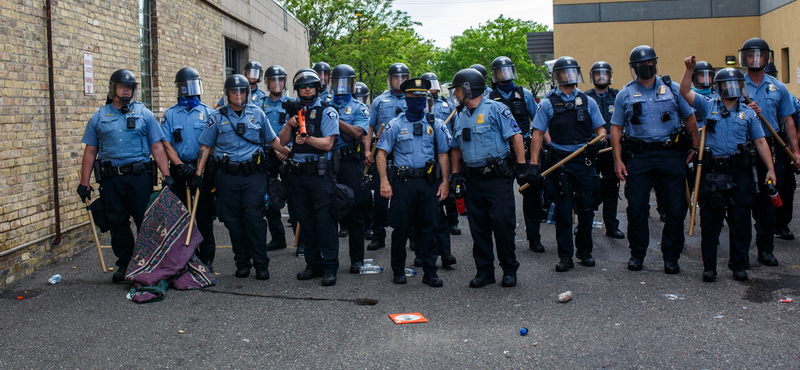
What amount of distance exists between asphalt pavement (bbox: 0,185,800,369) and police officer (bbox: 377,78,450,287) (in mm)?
312

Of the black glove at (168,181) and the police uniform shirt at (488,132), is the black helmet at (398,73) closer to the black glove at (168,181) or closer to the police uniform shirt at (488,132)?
the police uniform shirt at (488,132)

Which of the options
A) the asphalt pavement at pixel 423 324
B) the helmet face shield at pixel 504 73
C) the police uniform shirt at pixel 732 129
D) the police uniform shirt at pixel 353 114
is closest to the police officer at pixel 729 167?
the police uniform shirt at pixel 732 129

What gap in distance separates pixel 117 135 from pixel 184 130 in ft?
2.41

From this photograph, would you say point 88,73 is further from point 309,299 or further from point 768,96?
point 768,96

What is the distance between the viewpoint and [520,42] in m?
49.2

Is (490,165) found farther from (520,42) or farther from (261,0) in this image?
(520,42)

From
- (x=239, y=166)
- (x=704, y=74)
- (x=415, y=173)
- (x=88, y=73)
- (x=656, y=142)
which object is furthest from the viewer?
(x=704, y=74)

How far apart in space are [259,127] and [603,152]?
3.87 m

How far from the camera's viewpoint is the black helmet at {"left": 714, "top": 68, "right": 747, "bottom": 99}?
601 centimetres

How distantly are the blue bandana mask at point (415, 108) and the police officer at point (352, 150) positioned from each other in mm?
839

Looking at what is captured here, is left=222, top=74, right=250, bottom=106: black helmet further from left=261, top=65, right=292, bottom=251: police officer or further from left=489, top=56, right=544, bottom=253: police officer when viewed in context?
left=489, top=56, right=544, bottom=253: police officer

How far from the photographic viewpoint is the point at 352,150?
290 inches

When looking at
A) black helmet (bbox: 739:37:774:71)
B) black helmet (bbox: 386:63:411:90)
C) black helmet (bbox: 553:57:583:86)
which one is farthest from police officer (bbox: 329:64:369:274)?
black helmet (bbox: 739:37:774:71)

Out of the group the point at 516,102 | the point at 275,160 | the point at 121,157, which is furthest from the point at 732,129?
the point at 121,157
